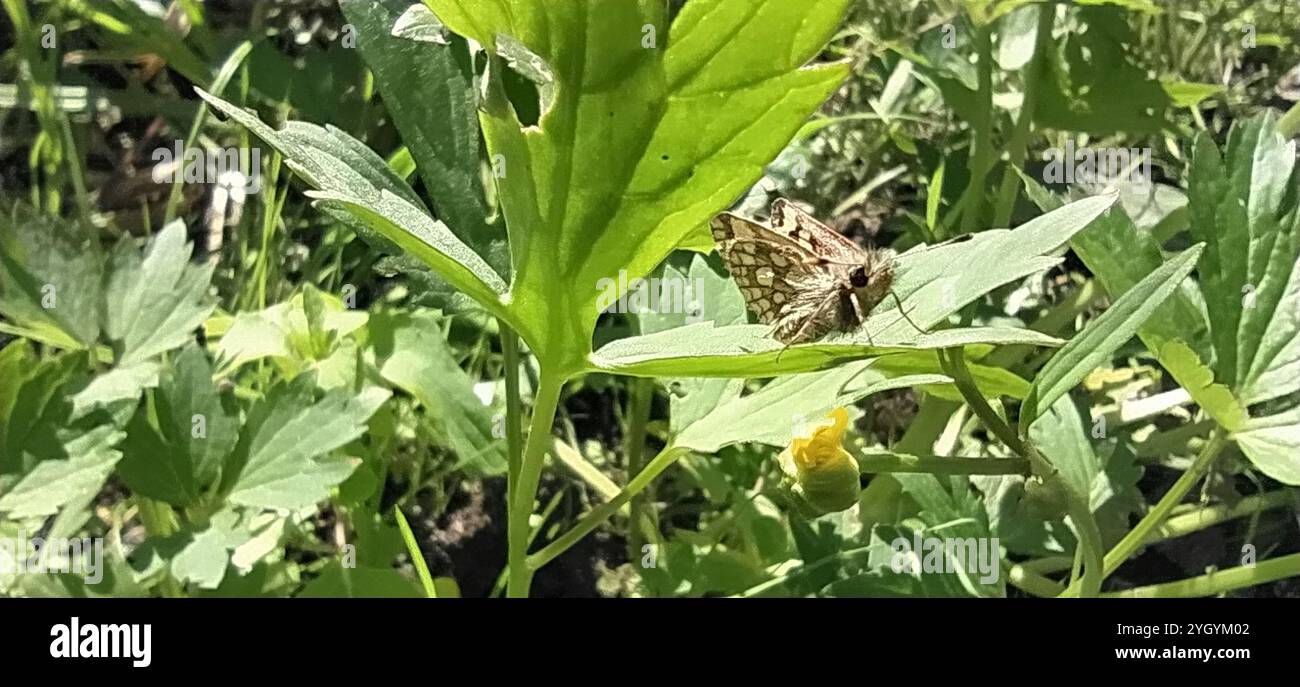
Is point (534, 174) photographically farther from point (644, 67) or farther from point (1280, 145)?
point (1280, 145)

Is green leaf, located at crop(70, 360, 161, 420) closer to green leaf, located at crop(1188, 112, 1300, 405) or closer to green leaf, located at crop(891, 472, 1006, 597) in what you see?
green leaf, located at crop(891, 472, 1006, 597)

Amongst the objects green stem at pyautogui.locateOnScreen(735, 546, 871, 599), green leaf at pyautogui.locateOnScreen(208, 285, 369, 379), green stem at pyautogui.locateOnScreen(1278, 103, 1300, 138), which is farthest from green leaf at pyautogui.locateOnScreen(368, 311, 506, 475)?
green stem at pyautogui.locateOnScreen(1278, 103, 1300, 138)

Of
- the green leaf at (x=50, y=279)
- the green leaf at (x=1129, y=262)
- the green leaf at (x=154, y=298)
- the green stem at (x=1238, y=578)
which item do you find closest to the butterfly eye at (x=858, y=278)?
the green leaf at (x=1129, y=262)

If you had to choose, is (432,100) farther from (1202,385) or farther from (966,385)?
(1202,385)

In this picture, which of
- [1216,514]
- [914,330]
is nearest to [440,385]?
[914,330]

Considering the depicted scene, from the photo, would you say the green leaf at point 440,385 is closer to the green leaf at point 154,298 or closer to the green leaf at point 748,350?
the green leaf at point 154,298
